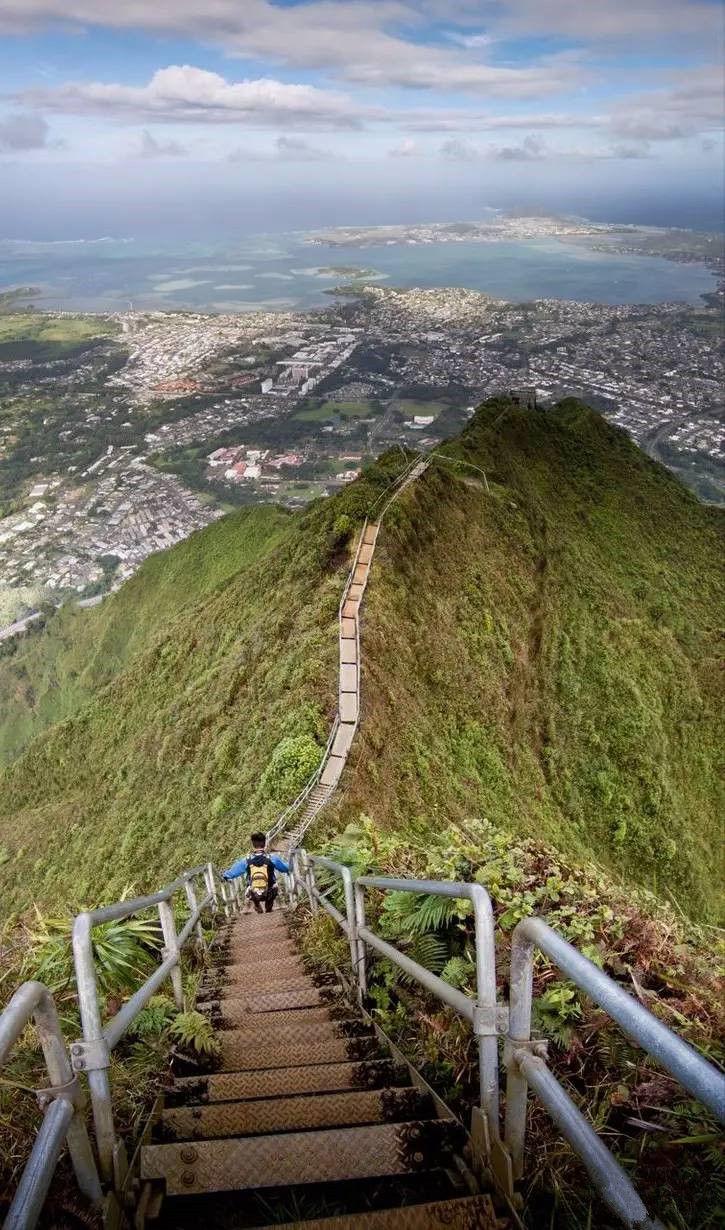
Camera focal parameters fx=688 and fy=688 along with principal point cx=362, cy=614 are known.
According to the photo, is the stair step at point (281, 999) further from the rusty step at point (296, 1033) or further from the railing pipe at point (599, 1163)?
the railing pipe at point (599, 1163)

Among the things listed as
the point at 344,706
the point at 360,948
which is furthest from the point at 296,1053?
the point at 344,706

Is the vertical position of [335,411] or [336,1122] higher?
[335,411]

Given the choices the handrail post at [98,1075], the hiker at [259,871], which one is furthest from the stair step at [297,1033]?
the hiker at [259,871]

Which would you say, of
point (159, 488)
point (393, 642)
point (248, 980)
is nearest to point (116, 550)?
point (159, 488)

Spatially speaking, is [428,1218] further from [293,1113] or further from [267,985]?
[267,985]

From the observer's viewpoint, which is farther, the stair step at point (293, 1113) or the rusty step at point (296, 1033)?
the rusty step at point (296, 1033)

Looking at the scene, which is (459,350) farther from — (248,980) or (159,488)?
(248,980)

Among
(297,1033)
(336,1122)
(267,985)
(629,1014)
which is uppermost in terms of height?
(629,1014)
